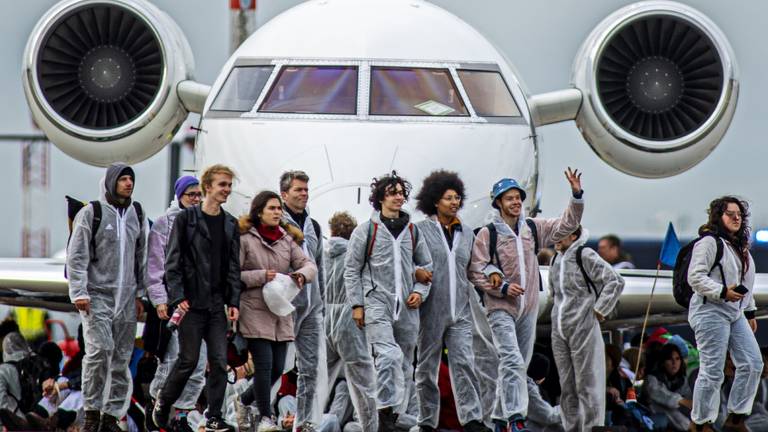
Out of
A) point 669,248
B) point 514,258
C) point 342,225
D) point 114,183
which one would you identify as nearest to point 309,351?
point 342,225

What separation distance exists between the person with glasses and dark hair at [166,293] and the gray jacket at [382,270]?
5.04ft

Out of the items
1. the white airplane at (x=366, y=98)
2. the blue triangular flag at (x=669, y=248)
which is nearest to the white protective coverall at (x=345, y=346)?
the white airplane at (x=366, y=98)

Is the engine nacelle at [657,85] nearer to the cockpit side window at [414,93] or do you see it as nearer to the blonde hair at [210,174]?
Result: the cockpit side window at [414,93]

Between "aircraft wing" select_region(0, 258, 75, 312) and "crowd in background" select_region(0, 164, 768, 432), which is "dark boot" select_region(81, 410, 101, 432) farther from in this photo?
"aircraft wing" select_region(0, 258, 75, 312)

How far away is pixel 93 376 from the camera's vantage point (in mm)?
14047

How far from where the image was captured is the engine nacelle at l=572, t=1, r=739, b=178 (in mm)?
20078

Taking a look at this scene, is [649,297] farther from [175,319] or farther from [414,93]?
[175,319]

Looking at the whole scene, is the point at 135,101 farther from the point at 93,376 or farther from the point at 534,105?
the point at 93,376

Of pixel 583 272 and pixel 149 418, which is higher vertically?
pixel 583 272

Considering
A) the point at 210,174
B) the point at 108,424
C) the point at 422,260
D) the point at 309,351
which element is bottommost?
the point at 108,424

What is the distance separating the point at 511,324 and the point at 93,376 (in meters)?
3.56

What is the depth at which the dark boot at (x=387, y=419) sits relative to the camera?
13.5m

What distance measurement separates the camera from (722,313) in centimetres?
1465

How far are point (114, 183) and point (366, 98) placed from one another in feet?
11.3
